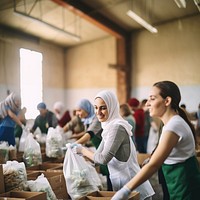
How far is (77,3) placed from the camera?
220 inches

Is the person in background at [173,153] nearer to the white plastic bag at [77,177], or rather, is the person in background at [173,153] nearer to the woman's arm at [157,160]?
the woman's arm at [157,160]

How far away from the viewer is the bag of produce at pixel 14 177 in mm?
1945

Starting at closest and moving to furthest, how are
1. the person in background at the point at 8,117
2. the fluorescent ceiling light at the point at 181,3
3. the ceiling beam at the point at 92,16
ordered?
1. the person in background at the point at 8,117
2. the fluorescent ceiling light at the point at 181,3
3. the ceiling beam at the point at 92,16

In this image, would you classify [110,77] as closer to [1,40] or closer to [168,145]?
[1,40]

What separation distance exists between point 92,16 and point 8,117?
3.49 metres

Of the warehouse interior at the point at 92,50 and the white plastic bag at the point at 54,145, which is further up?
the warehouse interior at the point at 92,50

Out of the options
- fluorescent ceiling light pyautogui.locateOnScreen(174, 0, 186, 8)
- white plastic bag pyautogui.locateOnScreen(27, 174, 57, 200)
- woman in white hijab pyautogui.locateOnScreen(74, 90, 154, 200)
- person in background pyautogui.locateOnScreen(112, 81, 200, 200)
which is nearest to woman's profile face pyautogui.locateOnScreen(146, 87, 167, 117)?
person in background pyautogui.locateOnScreen(112, 81, 200, 200)

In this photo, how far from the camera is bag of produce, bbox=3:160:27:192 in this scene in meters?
1.95

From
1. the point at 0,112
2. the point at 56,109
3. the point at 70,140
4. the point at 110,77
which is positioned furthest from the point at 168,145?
the point at 110,77

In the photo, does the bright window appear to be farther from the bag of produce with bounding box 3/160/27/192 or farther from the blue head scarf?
the bag of produce with bounding box 3/160/27/192

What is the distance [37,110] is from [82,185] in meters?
2.48

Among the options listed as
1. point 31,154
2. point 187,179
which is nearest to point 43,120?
point 31,154

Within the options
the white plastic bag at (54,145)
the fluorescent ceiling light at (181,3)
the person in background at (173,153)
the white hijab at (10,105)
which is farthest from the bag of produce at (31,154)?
the fluorescent ceiling light at (181,3)

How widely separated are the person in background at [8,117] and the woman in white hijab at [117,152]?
1.33 metres
